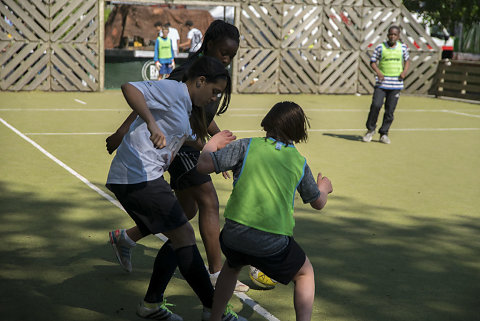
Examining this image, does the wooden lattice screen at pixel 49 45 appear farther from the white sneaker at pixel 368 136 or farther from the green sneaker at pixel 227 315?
the green sneaker at pixel 227 315

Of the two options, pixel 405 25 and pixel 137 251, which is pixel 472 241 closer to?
pixel 137 251

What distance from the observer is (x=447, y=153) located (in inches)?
466

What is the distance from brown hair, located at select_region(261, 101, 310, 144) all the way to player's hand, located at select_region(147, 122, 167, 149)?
0.57 m

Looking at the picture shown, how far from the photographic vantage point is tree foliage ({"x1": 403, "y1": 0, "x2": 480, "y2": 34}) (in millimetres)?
34844

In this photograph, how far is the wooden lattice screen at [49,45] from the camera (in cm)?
1981

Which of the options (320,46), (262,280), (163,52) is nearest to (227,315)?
(262,280)

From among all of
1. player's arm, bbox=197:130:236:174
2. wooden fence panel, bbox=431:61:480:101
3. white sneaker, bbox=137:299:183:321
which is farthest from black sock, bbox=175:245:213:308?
wooden fence panel, bbox=431:61:480:101

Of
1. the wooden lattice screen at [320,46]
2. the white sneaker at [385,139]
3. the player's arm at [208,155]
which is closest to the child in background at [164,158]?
the player's arm at [208,155]

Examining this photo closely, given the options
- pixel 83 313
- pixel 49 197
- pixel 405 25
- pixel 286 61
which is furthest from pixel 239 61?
pixel 83 313

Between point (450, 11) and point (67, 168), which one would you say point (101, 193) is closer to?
point (67, 168)

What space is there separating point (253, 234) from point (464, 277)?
8.37 feet

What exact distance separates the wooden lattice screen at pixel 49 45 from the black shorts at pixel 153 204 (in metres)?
17.0

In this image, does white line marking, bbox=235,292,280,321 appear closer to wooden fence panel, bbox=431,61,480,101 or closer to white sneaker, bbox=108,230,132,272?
white sneaker, bbox=108,230,132,272

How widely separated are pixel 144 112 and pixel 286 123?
79 centimetres
